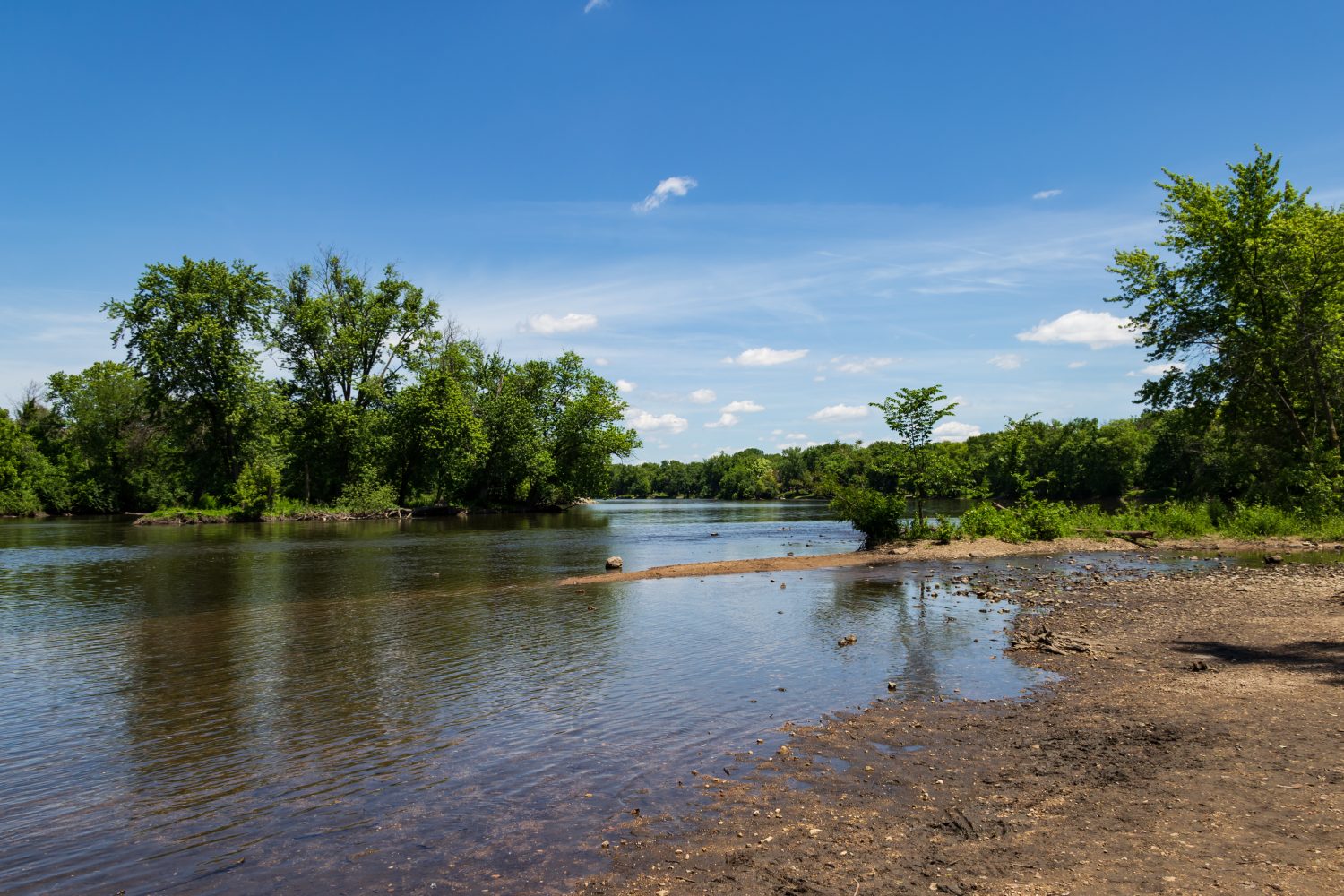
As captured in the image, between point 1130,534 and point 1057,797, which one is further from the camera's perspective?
point 1130,534

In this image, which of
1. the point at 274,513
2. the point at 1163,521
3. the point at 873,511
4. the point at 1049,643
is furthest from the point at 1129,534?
the point at 274,513

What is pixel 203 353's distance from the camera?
206ft

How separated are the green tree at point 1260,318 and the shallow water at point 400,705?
80.1 ft

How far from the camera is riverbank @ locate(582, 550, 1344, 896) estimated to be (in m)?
5.55

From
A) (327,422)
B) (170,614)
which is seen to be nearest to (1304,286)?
(170,614)

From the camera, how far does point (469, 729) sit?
10195mm

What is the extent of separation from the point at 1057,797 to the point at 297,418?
74447 millimetres

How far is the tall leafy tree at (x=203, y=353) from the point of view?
62.3 meters

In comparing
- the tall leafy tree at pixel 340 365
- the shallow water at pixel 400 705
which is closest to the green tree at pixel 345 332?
the tall leafy tree at pixel 340 365

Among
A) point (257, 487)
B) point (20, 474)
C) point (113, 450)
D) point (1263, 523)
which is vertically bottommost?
point (1263, 523)

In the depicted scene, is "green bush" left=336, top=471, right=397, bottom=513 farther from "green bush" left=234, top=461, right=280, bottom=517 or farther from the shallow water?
the shallow water

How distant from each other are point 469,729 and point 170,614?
14.1 meters

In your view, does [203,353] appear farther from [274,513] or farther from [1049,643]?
[1049,643]

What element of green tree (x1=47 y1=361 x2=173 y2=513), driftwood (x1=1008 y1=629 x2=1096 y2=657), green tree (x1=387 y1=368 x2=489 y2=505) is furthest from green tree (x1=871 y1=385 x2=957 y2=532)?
green tree (x1=47 y1=361 x2=173 y2=513)
